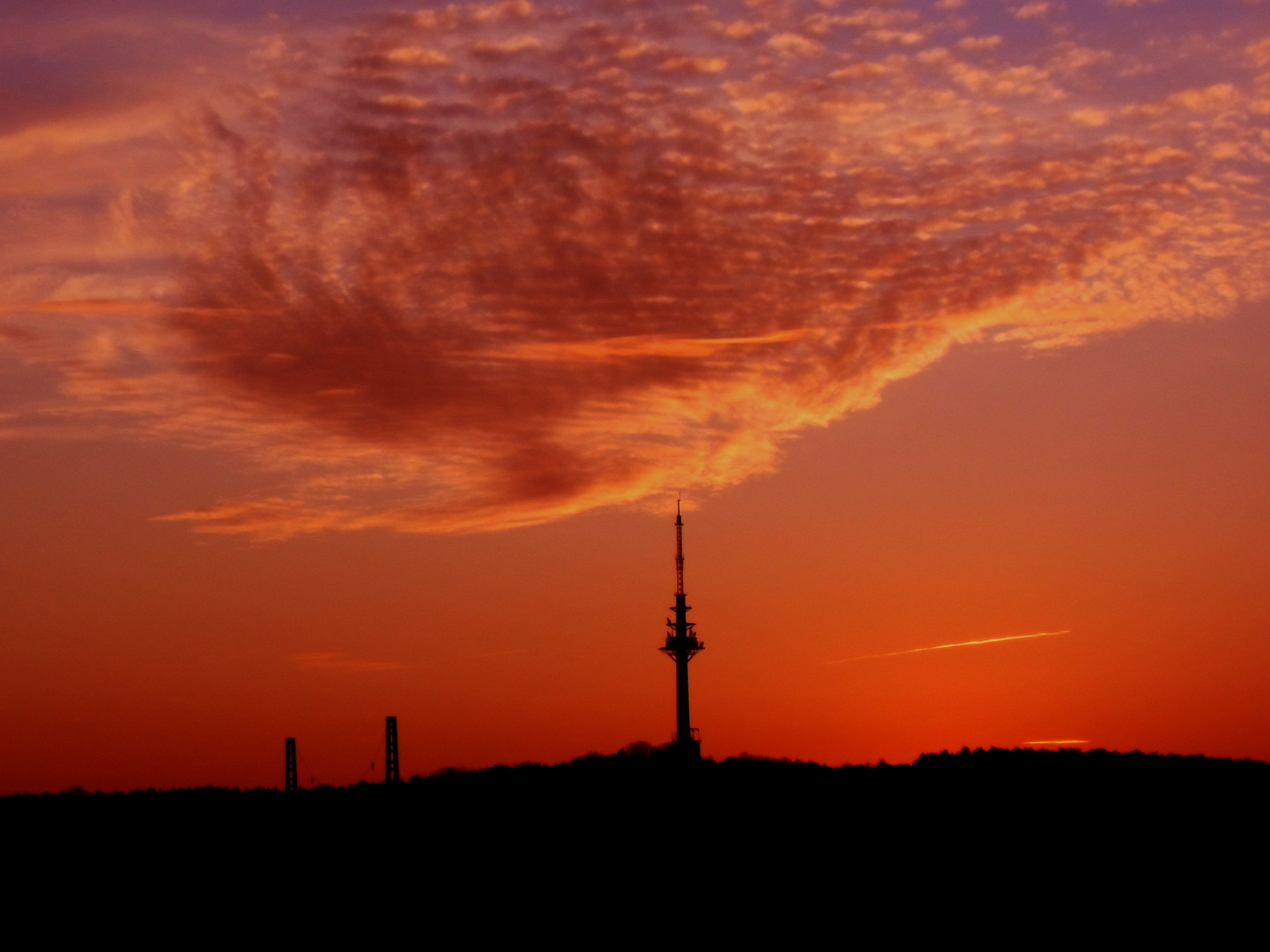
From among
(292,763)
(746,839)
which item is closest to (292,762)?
(292,763)

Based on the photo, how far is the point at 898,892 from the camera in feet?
93.9

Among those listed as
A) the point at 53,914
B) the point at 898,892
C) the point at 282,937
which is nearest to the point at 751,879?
the point at 898,892

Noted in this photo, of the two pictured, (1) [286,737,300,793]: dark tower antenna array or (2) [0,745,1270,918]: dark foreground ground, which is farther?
(1) [286,737,300,793]: dark tower antenna array

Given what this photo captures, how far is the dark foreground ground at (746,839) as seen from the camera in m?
29.0

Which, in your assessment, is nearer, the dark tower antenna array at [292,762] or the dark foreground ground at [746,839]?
the dark foreground ground at [746,839]

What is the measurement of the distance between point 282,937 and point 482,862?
199 inches

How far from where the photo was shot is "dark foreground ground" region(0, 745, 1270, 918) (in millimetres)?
29031

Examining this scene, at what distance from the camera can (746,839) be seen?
32406 mm

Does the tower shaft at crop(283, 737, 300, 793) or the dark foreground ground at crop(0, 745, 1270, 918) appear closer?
the dark foreground ground at crop(0, 745, 1270, 918)

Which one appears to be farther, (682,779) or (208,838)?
(682,779)

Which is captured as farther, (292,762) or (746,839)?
(292,762)

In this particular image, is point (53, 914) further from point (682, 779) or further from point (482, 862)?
point (682, 779)

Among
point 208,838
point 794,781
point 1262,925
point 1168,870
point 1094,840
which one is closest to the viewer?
point 1262,925

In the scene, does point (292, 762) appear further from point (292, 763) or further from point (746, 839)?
point (746, 839)
